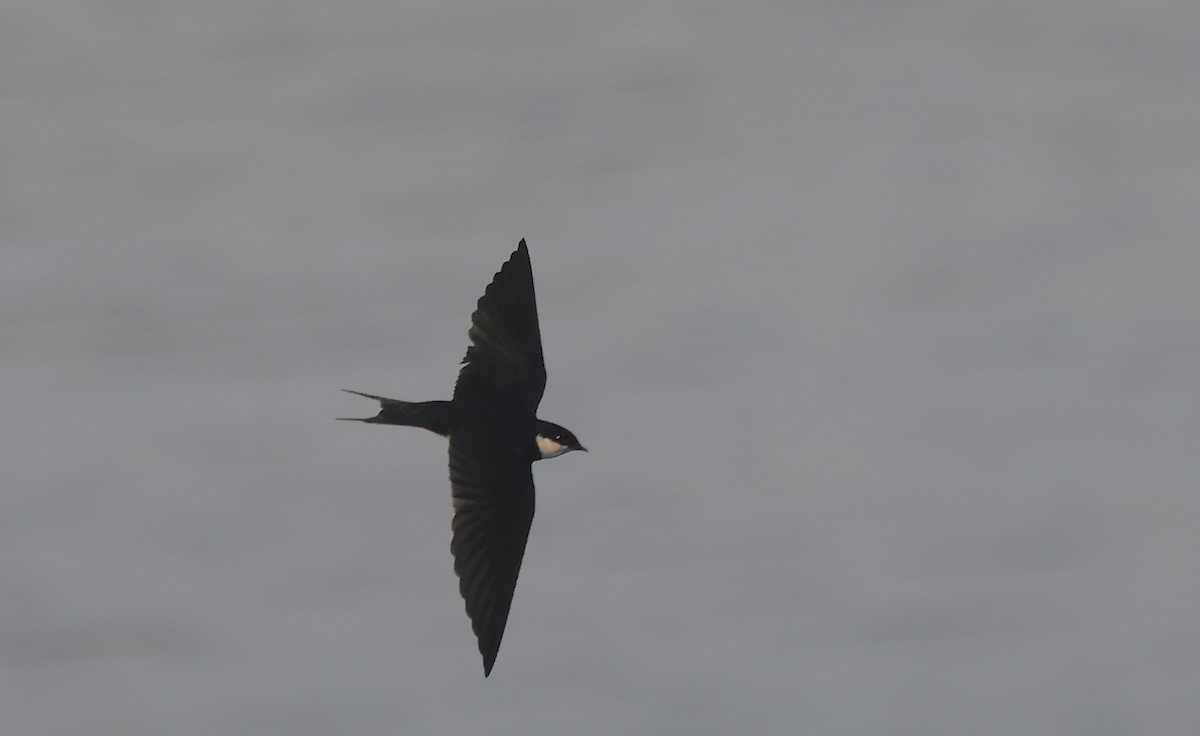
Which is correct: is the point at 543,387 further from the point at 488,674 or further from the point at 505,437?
the point at 488,674

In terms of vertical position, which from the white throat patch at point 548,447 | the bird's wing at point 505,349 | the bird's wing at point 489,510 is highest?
the bird's wing at point 505,349

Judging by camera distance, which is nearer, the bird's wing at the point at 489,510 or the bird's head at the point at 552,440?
the bird's wing at the point at 489,510

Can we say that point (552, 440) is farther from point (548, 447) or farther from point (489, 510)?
point (489, 510)

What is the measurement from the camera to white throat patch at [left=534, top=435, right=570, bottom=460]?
166 inches

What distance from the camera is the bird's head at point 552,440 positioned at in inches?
166

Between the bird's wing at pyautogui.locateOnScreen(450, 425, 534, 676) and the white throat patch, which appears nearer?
the bird's wing at pyautogui.locateOnScreen(450, 425, 534, 676)

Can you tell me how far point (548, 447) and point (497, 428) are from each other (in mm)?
125

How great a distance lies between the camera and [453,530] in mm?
4121

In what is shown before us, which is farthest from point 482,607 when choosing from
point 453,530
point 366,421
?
point 366,421

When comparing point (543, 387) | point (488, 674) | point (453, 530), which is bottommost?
point (488, 674)

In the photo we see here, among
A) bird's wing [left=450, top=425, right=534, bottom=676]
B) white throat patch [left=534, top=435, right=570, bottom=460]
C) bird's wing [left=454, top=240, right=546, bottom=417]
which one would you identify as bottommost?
bird's wing [left=450, top=425, right=534, bottom=676]

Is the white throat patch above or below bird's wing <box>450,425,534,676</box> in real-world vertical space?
above

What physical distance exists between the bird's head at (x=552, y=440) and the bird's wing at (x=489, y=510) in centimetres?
5

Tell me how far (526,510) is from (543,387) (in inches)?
9.8
